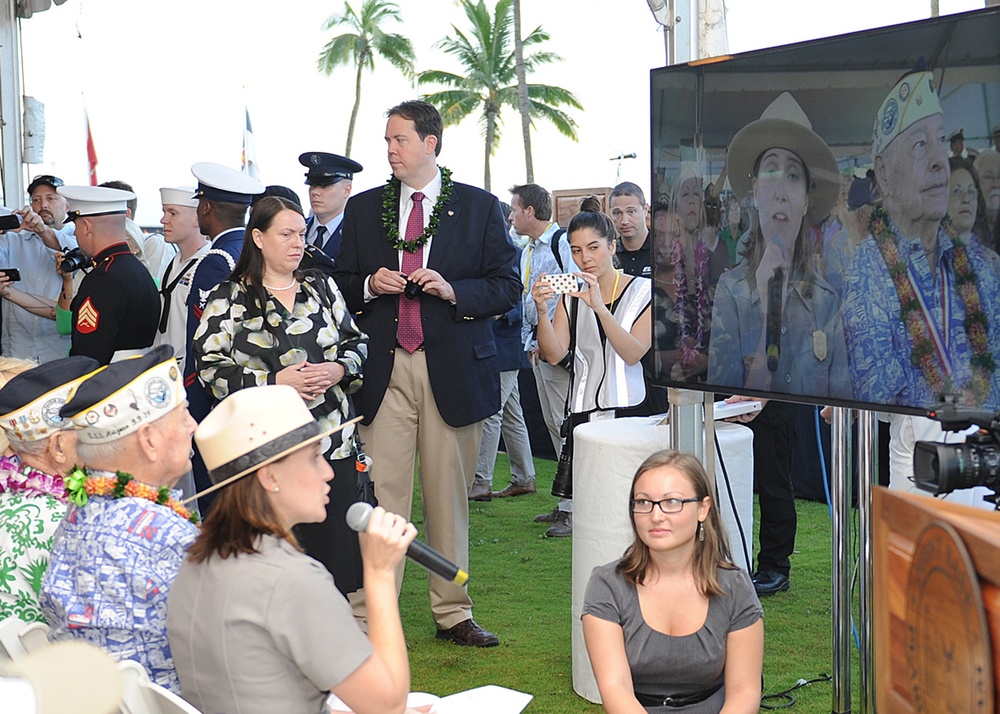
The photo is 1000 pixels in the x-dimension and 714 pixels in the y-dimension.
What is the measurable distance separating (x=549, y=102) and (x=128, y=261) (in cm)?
3779

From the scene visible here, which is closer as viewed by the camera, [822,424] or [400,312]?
[400,312]

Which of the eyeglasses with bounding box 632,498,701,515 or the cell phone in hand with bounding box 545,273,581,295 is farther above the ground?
the cell phone in hand with bounding box 545,273,581,295

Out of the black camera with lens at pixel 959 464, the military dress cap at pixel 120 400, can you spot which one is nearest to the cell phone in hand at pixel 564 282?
the military dress cap at pixel 120 400

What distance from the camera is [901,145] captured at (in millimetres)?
2576

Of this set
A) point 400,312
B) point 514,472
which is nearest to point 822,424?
point 514,472

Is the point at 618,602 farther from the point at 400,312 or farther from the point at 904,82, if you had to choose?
the point at 400,312

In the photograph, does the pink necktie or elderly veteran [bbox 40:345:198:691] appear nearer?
elderly veteran [bbox 40:345:198:691]

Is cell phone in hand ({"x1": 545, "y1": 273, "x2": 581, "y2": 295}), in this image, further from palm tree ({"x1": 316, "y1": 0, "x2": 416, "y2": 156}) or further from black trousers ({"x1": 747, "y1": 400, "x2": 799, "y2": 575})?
palm tree ({"x1": 316, "y1": 0, "x2": 416, "y2": 156})

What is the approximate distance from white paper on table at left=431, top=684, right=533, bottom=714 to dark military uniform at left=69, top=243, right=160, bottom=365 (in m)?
2.91

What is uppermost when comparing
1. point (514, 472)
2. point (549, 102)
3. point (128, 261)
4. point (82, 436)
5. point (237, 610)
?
point (549, 102)

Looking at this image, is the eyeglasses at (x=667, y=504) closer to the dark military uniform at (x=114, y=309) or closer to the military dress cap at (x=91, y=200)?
the dark military uniform at (x=114, y=309)

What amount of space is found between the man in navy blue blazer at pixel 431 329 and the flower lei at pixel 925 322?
6.30 feet

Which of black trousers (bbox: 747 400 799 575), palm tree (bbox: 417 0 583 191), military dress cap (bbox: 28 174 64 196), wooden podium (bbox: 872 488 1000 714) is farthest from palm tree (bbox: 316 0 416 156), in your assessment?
wooden podium (bbox: 872 488 1000 714)

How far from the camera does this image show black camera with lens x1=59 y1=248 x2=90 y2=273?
556 centimetres
